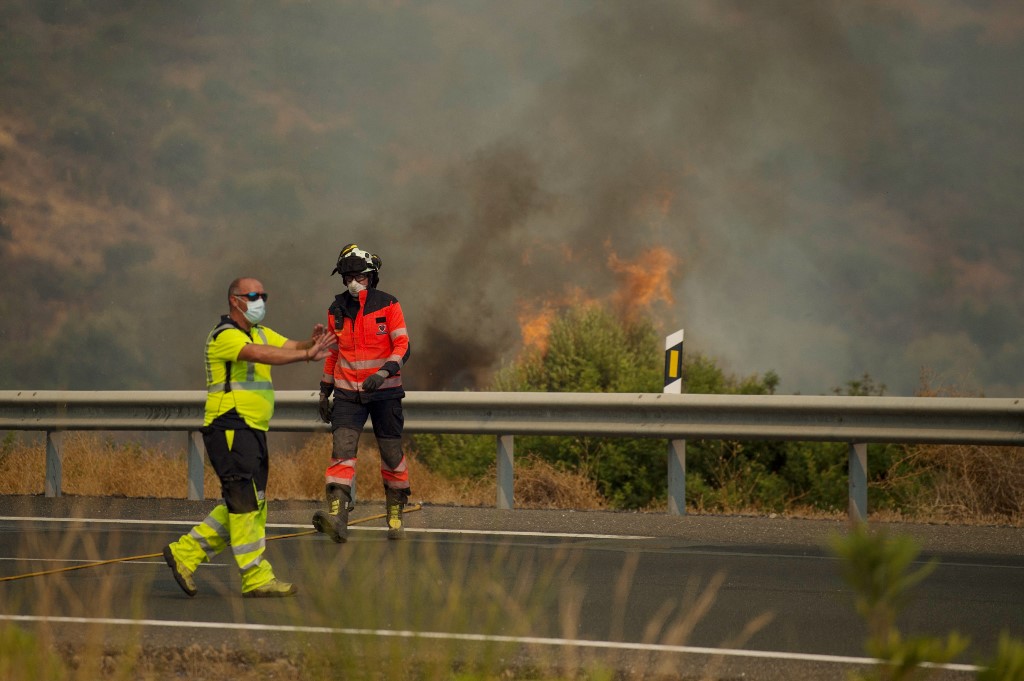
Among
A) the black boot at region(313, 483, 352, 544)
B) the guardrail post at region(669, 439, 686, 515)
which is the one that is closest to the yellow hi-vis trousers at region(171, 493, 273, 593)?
the black boot at region(313, 483, 352, 544)

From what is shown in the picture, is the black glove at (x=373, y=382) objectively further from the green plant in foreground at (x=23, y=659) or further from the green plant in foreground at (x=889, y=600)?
the green plant in foreground at (x=889, y=600)

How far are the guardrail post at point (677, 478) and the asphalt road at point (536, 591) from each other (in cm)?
29

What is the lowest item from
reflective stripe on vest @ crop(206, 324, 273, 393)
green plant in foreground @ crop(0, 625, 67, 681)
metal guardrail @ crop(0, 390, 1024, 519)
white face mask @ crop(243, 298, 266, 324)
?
green plant in foreground @ crop(0, 625, 67, 681)

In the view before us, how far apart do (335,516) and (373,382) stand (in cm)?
99

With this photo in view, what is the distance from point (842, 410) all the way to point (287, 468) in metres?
6.12

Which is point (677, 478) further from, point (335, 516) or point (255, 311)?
point (255, 311)

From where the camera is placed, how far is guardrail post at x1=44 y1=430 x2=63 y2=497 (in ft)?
42.5

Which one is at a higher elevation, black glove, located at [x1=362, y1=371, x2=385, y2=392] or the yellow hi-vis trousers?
black glove, located at [x1=362, y1=371, x2=385, y2=392]

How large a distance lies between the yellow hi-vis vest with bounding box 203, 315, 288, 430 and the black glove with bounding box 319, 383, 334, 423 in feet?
7.96

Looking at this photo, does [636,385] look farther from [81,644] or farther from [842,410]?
[81,644]

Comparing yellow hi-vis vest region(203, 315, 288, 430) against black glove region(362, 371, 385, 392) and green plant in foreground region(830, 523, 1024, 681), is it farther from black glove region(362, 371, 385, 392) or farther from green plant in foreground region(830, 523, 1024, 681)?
green plant in foreground region(830, 523, 1024, 681)

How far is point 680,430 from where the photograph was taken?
11.7 metres

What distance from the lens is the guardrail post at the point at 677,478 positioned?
11273mm

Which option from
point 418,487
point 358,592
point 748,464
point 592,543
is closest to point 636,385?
point 748,464
